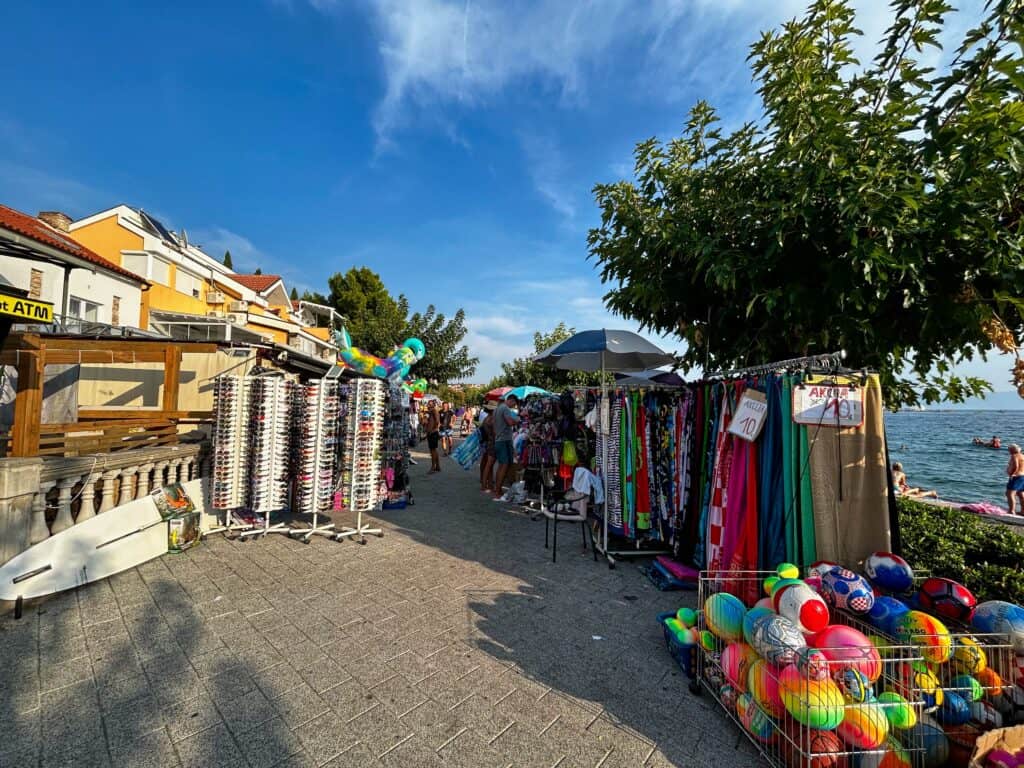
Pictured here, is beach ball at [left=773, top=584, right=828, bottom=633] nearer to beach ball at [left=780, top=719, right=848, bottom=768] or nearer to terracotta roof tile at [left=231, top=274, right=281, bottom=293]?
beach ball at [left=780, top=719, right=848, bottom=768]

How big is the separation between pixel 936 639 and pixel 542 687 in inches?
86.6

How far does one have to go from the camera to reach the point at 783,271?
395 cm

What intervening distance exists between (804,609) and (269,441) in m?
5.46

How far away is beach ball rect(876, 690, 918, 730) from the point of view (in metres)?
1.96

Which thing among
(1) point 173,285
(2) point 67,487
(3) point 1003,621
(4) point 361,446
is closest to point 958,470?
(3) point 1003,621

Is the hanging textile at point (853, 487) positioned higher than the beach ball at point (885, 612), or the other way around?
the hanging textile at point (853, 487)

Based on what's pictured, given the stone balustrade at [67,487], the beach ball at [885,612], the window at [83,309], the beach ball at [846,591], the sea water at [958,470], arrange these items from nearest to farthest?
the beach ball at [885,612] → the beach ball at [846,591] → the stone balustrade at [67,487] → the window at [83,309] → the sea water at [958,470]

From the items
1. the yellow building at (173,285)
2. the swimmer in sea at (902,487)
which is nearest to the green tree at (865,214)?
the swimmer in sea at (902,487)

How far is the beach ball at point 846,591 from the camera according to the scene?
2.59m

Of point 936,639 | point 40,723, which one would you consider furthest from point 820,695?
point 40,723

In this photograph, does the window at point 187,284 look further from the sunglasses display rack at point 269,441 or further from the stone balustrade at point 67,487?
the sunglasses display rack at point 269,441

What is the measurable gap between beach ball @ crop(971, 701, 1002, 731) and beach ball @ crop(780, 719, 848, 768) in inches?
28.9

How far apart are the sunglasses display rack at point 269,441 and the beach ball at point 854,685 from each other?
5.58 m

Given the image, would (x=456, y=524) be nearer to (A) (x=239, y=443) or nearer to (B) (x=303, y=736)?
(A) (x=239, y=443)
